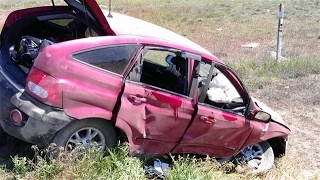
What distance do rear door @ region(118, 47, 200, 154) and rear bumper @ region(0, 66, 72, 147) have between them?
647 millimetres

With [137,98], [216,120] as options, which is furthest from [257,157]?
[137,98]

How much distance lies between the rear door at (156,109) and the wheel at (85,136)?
0.22m

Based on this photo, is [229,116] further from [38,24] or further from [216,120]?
[38,24]

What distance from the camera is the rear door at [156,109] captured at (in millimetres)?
4656

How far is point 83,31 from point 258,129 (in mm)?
2483

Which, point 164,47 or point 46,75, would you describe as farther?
point 164,47

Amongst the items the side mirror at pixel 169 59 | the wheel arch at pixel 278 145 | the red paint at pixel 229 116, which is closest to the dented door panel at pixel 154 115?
the red paint at pixel 229 116

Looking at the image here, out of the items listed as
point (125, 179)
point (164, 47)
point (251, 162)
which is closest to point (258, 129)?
point (251, 162)

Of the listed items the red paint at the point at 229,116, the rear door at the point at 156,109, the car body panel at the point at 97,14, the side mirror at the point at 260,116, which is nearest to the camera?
the car body panel at the point at 97,14

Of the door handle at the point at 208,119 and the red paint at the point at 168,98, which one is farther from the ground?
the red paint at the point at 168,98

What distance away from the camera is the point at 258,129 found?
5.72m

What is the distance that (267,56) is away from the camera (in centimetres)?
1366

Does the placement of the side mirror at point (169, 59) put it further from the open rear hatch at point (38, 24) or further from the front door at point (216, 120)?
the open rear hatch at point (38, 24)

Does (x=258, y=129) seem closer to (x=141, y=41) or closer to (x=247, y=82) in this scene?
(x=141, y=41)
